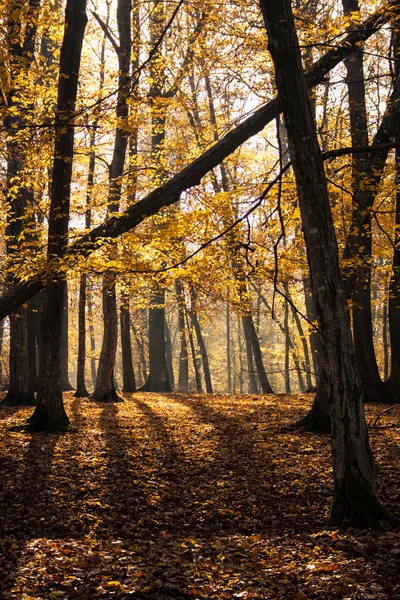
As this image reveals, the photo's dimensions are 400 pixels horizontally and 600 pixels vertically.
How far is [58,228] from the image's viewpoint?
9.55 metres

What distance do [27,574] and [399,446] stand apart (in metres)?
6.36

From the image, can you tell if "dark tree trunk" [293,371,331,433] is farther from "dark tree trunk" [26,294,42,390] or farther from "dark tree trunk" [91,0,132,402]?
"dark tree trunk" [26,294,42,390]

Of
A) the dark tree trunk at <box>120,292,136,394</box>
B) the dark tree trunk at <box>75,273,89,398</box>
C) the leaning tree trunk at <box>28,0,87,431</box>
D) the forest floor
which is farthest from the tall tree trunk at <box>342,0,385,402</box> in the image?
the dark tree trunk at <box>120,292,136,394</box>

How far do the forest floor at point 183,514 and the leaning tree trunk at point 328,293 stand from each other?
407mm

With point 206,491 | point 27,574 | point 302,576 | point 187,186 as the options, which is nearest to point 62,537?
point 27,574

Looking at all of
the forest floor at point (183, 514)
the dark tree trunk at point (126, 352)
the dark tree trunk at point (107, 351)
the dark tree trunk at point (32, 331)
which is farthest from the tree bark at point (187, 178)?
the dark tree trunk at point (126, 352)

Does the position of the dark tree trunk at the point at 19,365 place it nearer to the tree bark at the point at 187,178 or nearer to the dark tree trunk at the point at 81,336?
the dark tree trunk at the point at 81,336

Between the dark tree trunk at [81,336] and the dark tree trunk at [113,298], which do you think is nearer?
the dark tree trunk at [113,298]

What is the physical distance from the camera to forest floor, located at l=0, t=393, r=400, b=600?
4.14 m

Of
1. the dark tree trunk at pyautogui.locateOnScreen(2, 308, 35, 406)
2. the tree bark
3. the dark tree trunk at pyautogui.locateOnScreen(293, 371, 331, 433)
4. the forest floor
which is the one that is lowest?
the forest floor

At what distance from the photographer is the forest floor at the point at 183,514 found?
4.14m

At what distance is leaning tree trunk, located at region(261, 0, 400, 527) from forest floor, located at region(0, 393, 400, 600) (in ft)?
1.34

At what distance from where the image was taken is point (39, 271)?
7840 millimetres

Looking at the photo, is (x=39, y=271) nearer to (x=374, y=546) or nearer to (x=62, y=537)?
(x=62, y=537)
